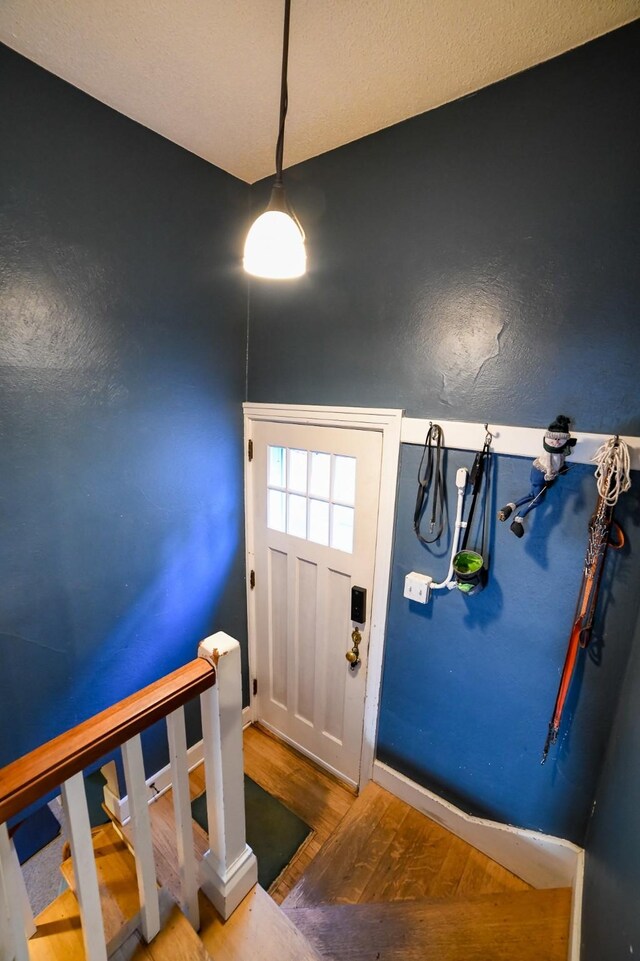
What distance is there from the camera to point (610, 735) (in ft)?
4.29

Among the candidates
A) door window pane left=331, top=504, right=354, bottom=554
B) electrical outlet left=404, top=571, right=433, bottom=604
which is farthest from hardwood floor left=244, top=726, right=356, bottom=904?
door window pane left=331, top=504, right=354, bottom=554

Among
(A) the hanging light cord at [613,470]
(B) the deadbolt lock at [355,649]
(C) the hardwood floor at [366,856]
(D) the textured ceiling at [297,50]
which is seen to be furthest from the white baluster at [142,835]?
(D) the textured ceiling at [297,50]

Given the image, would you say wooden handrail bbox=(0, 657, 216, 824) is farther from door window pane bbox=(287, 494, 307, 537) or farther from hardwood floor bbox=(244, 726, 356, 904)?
hardwood floor bbox=(244, 726, 356, 904)

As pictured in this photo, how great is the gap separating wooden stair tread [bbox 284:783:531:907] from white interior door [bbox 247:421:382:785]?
0.35 meters

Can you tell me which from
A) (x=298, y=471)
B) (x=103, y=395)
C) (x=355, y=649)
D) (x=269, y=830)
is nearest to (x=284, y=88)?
(x=103, y=395)

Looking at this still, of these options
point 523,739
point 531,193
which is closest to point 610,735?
point 523,739

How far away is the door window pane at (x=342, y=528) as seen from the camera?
1894 millimetres

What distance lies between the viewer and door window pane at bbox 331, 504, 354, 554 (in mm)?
1894

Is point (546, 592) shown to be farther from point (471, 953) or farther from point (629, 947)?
point (471, 953)

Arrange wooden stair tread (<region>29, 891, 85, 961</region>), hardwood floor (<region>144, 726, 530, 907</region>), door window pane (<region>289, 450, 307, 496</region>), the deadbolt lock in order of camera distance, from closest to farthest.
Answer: wooden stair tread (<region>29, 891, 85, 961</region>)
hardwood floor (<region>144, 726, 530, 907</region>)
the deadbolt lock
door window pane (<region>289, 450, 307, 496</region>)

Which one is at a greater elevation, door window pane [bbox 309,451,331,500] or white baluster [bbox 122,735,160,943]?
door window pane [bbox 309,451,331,500]

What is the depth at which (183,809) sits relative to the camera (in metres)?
1.04

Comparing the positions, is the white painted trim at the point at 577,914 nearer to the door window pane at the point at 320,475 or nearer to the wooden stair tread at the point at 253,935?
the wooden stair tread at the point at 253,935

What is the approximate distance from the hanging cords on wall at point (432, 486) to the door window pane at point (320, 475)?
0.49m
